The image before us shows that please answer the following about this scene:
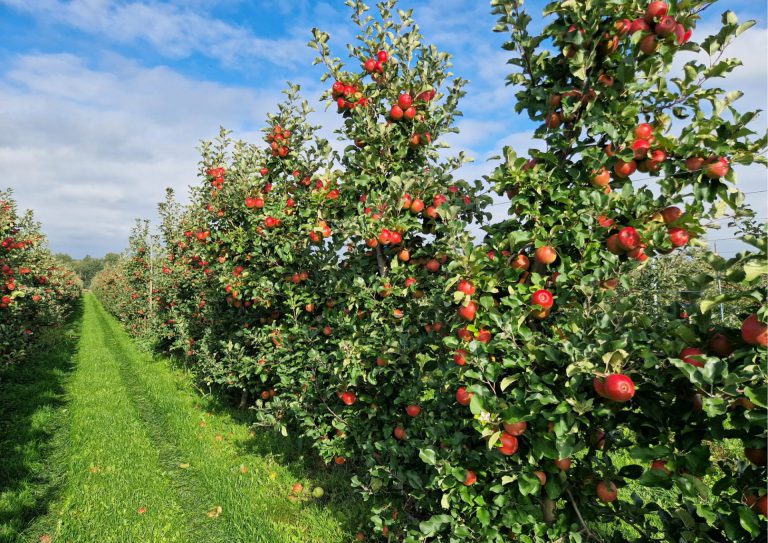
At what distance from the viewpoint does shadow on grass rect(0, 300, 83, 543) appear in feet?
15.7

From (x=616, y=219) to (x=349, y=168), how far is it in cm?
296

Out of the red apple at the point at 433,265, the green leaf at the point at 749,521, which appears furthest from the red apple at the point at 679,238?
the red apple at the point at 433,265

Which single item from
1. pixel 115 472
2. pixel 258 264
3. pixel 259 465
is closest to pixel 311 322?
pixel 258 264

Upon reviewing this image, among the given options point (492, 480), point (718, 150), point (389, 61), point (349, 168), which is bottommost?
point (492, 480)

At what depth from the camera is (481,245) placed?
2.79 m

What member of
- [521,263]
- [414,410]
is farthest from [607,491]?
[414,410]

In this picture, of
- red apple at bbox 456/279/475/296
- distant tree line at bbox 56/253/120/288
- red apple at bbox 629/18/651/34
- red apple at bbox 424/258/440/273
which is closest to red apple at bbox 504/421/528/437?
red apple at bbox 456/279/475/296

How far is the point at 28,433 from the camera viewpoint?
22.0ft

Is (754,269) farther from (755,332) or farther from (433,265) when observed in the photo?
(433,265)

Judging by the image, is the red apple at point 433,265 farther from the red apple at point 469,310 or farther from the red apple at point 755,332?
the red apple at point 755,332

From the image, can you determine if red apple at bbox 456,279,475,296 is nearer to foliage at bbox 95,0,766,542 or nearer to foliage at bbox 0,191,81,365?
foliage at bbox 95,0,766,542

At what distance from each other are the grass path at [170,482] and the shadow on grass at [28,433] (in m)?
0.14

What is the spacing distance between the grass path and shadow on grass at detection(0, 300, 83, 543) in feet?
0.47

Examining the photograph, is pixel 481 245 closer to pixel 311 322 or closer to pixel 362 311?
pixel 362 311
